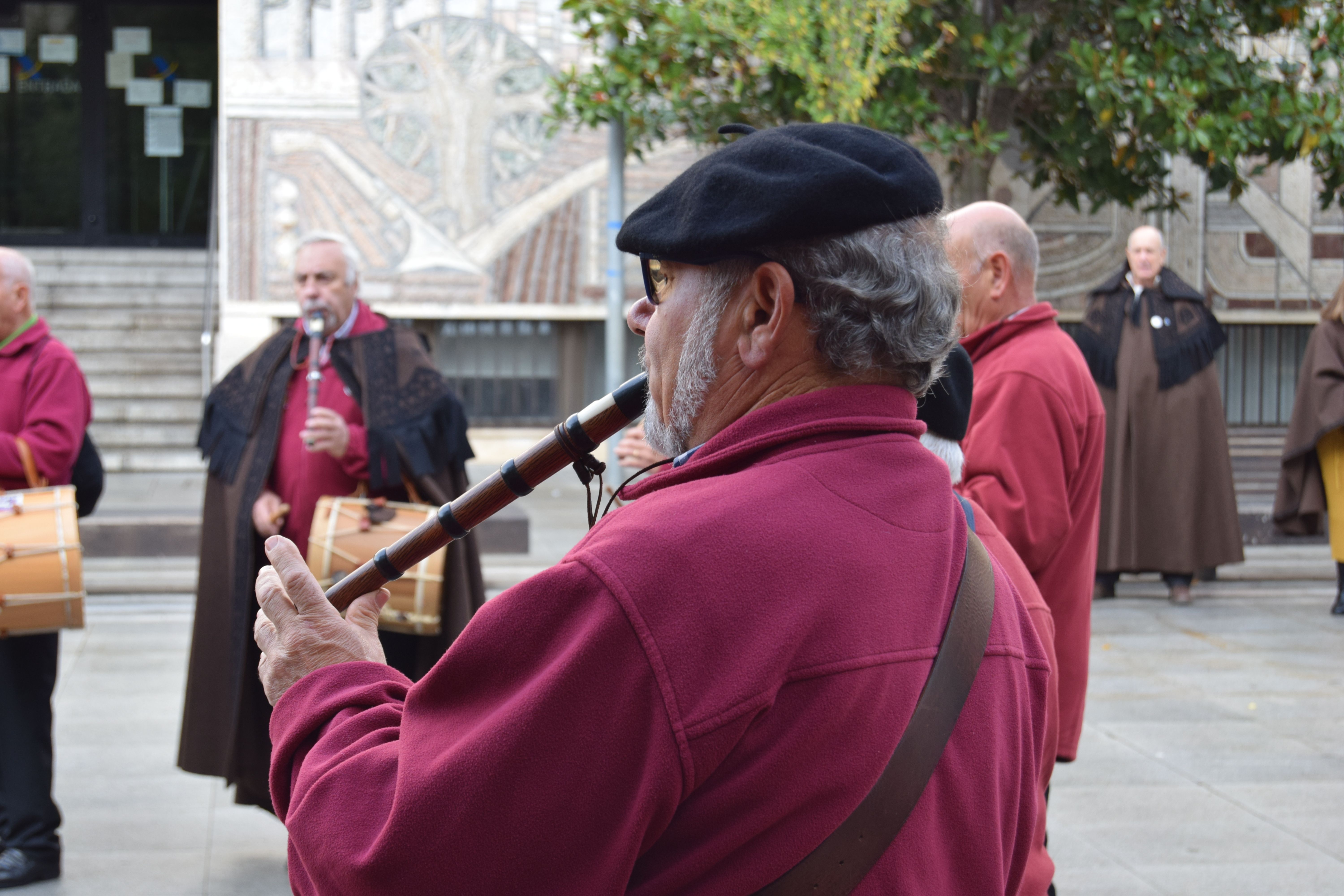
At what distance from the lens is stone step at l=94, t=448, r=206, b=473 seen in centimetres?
1236

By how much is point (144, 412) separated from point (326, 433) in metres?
9.32

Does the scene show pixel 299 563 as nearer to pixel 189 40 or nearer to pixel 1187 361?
pixel 1187 361

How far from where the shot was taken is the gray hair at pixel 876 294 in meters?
1.36

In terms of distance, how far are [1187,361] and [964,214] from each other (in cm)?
583

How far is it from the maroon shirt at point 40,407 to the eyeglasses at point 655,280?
3216 mm

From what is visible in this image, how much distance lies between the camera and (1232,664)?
7031 millimetres

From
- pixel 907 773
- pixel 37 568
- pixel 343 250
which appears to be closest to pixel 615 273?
pixel 343 250

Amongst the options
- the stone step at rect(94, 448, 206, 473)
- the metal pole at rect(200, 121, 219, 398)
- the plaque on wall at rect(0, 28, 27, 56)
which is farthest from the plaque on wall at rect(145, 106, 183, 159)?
the stone step at rect(94, 448, 206, 473)

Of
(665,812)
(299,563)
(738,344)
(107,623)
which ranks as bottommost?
(107,623)

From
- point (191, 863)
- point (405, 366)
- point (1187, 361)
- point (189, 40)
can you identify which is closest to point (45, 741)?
point (191, 863)

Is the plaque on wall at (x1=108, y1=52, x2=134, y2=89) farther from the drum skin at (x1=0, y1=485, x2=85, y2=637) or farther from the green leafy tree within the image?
the drum skin at (x1=0, y1=485, x2=85, y2=637)

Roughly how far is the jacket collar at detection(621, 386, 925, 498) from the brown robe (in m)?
7.51

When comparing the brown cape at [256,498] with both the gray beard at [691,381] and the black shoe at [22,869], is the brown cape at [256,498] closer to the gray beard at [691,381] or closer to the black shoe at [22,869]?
the black shoe at [22,869]

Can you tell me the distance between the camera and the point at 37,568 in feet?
12.9
